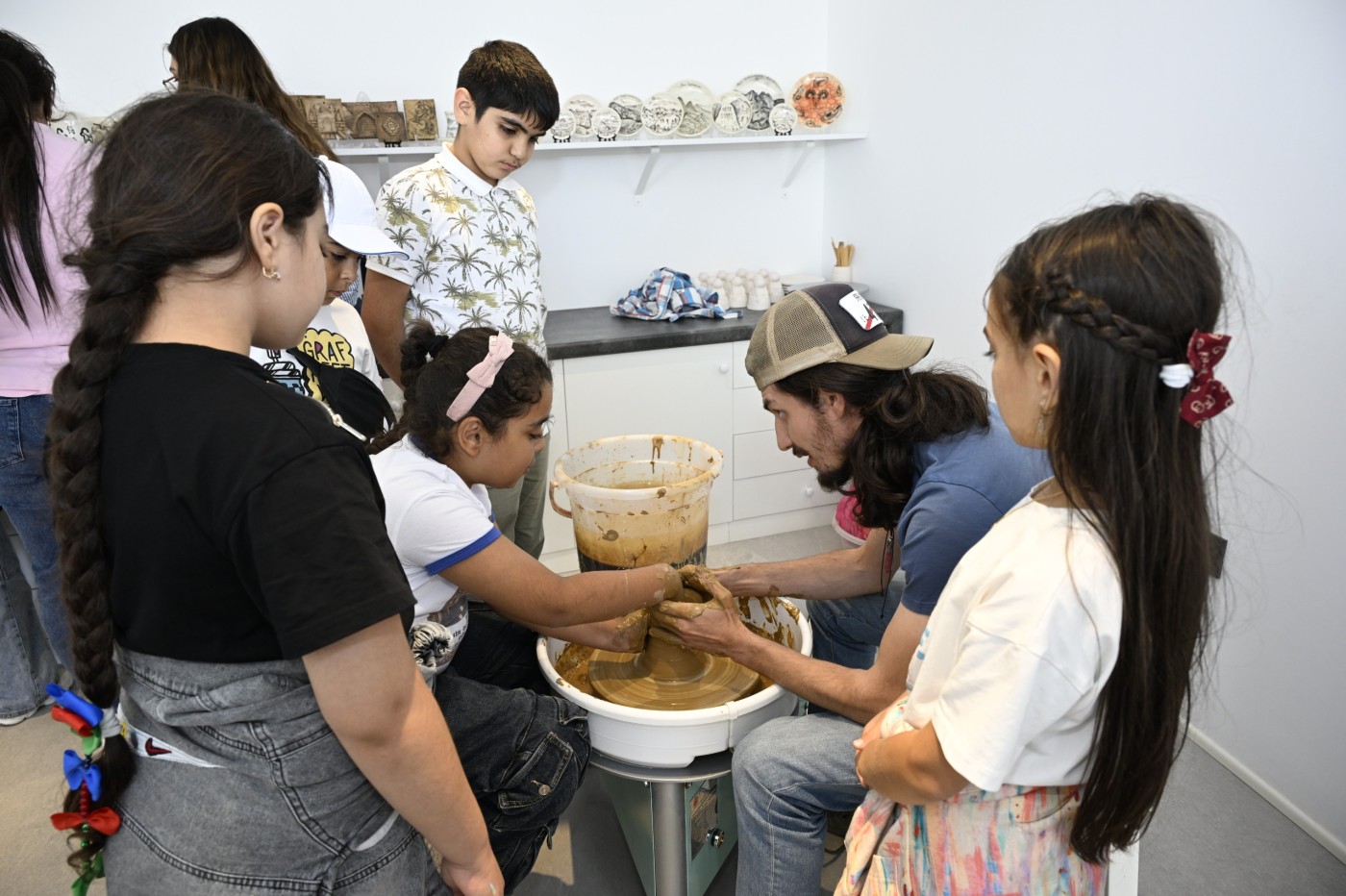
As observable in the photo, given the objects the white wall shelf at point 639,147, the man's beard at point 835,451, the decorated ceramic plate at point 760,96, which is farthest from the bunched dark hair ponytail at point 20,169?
the decorated ceramic plate at point 760,96

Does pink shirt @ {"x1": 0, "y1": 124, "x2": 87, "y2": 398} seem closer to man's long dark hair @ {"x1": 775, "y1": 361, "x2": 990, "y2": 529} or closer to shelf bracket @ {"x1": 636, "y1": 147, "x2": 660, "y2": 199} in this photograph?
man's long dark hair @ {"x1": 775, "y1": 361, "x2": 990, "y2": 529}

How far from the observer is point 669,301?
3.14m

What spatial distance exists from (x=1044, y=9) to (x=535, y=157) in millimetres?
1780

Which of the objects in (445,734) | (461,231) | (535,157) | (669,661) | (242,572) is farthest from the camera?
(535,157)

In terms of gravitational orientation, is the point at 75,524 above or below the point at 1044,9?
below

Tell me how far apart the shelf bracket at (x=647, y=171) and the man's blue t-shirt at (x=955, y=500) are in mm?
2207

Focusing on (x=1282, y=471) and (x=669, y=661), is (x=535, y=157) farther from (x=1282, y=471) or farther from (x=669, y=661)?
(x=1282, y=471)

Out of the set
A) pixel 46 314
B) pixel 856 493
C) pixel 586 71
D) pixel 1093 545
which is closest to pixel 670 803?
pixel 856 493

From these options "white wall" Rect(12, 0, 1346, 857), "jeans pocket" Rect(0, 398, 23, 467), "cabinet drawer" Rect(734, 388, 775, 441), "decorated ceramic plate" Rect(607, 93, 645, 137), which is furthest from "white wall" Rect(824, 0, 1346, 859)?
"jeans pocket" Rect(0, 398, 23, 467)

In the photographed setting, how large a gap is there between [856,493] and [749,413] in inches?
66.1

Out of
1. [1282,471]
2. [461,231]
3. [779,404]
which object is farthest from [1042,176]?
[461,231]

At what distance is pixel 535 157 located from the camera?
320 cm

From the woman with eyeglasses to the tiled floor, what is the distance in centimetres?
166

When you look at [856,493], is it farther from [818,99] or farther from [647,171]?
[818,99]
